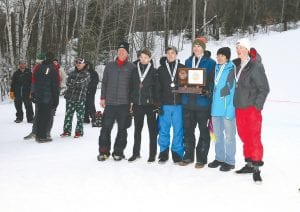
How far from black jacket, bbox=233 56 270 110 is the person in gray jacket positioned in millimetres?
1792

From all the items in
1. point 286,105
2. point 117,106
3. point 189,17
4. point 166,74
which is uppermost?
point 189,17

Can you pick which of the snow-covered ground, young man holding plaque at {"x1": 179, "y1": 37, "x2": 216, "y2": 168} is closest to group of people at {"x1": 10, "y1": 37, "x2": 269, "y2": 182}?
young man holding plaque at {"x1": 179, "y1": 37, "x2": 216, "y2": 168}

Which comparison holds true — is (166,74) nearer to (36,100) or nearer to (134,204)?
(134,204)

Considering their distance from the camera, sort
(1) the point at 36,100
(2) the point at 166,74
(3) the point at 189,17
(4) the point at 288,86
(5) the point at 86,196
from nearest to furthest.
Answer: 1. (5) the point at 86,196
2. (2) the point at 166,74
3. (1) the point at 36,100
4. (4) the point at 288,86
5. (3) the point at 189,17

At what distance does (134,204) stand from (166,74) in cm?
248

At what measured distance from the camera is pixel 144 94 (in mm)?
6824

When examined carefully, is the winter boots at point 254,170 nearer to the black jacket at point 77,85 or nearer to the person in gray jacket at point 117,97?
the person in gray jacket at point 117,97

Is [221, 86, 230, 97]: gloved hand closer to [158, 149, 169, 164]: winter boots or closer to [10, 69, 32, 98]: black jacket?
[158, 149, 169, 164]: winter boots

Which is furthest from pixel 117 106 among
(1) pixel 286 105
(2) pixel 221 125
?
(1) pixel 286 105

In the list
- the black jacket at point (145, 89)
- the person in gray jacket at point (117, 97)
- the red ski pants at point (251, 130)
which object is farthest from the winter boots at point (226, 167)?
the person in gray jacket at point (117, 97)

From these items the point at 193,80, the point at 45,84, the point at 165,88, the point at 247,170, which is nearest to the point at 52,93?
the point at 45,84

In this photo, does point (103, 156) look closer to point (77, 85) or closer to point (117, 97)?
point (117, 97)

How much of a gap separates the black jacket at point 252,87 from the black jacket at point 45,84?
4288 millimetres

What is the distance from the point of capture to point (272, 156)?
7723 mm
